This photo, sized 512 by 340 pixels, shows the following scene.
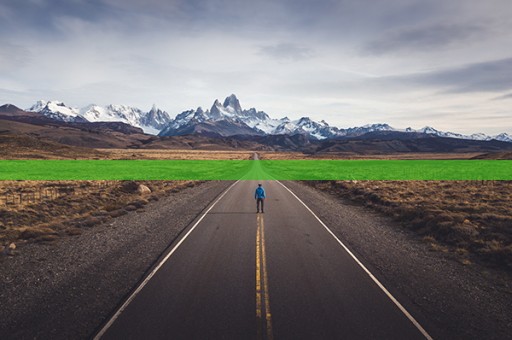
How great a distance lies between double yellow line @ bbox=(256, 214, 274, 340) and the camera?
880 cm

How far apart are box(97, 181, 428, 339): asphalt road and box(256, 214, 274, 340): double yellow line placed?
28mm

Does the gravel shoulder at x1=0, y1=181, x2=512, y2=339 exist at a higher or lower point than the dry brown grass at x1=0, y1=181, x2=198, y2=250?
higher

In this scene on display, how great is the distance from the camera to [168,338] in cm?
844

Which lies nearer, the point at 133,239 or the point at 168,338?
the point at 168,338

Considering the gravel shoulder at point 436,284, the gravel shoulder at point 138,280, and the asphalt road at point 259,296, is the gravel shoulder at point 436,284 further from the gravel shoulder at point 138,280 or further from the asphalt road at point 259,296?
the asphalt road at point 259,296

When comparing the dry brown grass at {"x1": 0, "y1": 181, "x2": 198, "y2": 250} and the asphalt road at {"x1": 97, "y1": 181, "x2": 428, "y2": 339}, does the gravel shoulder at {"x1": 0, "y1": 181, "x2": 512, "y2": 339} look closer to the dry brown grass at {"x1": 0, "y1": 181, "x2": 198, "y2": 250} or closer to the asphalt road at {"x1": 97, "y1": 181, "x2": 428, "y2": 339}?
the asphalt road at {"x1": 97, "y1": 181, "x2": 428, "y2": 339}

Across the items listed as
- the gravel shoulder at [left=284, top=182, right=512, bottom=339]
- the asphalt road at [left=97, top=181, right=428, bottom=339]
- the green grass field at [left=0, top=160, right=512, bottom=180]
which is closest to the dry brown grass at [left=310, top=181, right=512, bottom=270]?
the gravel shoulder at [left=284, top=182, right=512, bottom=339]

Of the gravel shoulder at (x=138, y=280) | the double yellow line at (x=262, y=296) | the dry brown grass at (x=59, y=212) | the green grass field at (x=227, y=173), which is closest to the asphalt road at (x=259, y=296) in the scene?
the double yellow line at (x=262, y=296)

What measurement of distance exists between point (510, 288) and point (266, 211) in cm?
1540

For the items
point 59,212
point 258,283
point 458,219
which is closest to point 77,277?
point 258,283

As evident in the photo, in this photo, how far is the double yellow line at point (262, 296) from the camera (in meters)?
8.80

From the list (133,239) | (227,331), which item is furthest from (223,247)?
(227,331)

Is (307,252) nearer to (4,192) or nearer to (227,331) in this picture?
(227,331)

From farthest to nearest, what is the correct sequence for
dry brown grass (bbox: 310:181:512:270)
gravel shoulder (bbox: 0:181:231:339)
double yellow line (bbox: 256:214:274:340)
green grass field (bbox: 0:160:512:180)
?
green grass field (bbox: 0:160:512:180) < dry brown grass (bbox: 310:181:512:270) < gravel shoulder (bbox: 0:181:231:339) < double yellow line (bbox: 256:214:274:340)
